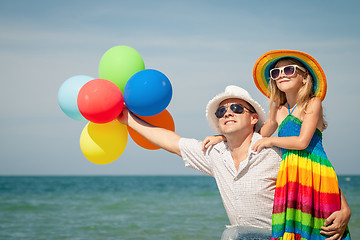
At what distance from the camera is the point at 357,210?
12.7 m

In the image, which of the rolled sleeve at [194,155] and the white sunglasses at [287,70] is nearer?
the white sunglasses at [287,70]

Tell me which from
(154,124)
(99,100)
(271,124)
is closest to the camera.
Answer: (271,124)

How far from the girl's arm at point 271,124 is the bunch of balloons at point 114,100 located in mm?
827

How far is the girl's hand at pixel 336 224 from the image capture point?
9.21ft

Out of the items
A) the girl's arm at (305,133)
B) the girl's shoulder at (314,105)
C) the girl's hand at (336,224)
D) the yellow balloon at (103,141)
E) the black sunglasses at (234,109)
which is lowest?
the girl's hand at (336,224)

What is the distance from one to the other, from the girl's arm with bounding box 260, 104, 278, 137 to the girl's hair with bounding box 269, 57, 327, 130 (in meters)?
0.05

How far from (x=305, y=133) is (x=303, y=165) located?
0.23 meters

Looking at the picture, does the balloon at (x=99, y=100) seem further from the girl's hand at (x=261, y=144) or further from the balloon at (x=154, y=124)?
the girl's hand at (x=261, y=144)

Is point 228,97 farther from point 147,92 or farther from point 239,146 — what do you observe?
point 147,92

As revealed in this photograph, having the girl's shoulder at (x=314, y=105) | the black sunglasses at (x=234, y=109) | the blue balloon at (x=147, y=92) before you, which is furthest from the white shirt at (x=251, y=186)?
the blue balloon at (x=147, y=92)

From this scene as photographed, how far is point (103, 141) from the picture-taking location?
3656mm

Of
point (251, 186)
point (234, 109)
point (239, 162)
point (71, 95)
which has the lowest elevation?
point (251, 186)

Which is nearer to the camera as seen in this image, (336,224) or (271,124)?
(336,224)

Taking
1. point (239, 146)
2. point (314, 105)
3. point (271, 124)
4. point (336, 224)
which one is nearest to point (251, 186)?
point (239, 146)
